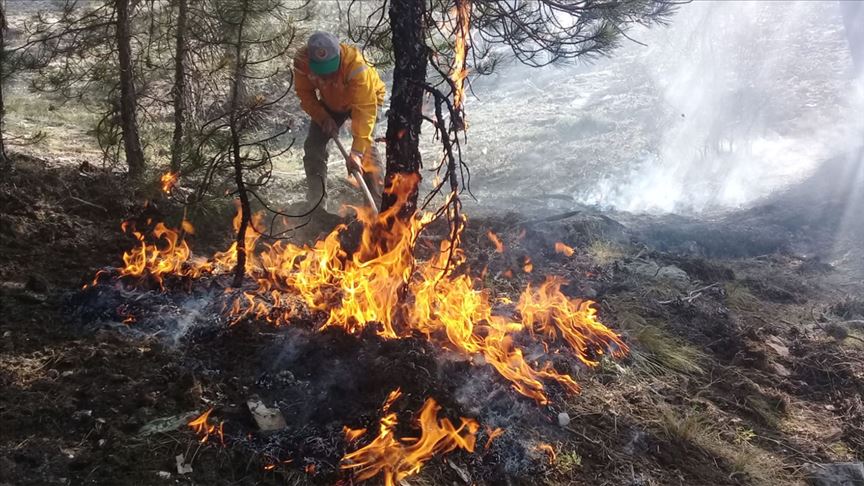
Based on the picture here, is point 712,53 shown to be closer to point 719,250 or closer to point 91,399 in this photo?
point 719,250

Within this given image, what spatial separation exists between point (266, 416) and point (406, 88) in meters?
2.38

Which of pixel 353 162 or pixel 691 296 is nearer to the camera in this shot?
pixel 353 162

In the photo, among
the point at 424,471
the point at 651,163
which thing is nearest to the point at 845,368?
the point at 424,471

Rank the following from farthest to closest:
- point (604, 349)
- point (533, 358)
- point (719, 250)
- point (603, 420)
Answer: point (719, 250) < point (604, 349) < point (533, 358) < point (603, 420)

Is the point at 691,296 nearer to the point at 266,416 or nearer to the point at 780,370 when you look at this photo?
the point at 780,370

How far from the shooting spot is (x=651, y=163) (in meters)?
11.1

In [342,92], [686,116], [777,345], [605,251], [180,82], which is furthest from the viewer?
[686,116]

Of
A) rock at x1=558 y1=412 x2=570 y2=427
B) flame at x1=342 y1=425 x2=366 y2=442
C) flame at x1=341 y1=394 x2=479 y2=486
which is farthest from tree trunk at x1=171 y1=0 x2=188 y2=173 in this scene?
rock at x1=558 y1=412 x2=570 y2=427

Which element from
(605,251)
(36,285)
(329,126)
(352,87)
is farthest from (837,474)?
(36,285)

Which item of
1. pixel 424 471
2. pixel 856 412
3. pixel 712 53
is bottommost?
pixel 856 412

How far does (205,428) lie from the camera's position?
2.90 metres

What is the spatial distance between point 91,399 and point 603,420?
3.16 meters

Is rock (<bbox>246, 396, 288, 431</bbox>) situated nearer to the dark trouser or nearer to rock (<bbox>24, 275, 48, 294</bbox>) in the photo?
rock (<bbox>24, 275, 48, 294</bbox>)

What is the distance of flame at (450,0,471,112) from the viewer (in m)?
3.52
